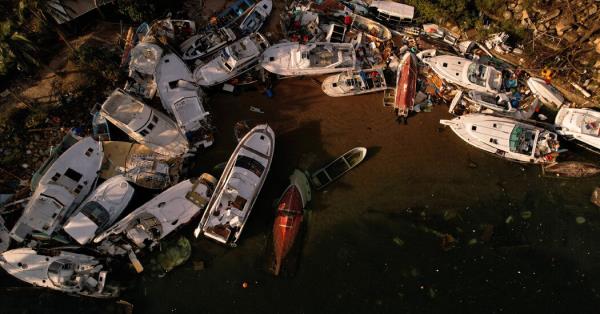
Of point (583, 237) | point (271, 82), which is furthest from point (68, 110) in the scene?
point (583, 237)

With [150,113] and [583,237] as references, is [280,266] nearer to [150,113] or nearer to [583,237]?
[150,113]

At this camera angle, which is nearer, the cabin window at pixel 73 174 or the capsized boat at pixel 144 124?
the cabin window at pixel 73 174

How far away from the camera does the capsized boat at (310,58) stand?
22109mm

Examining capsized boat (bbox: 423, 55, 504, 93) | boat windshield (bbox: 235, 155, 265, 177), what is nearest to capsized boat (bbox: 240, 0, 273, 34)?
boat windshield (bbox: 235, 155, 265, 177)

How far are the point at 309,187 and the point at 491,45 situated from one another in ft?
46.3

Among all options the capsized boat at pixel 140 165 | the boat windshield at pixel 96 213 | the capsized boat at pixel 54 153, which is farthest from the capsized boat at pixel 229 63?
the boat windshield at pixel 96 213

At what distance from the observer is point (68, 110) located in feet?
70.2

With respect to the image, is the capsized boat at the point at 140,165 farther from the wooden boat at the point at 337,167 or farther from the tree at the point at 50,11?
the wooden boat at the point at 337,167

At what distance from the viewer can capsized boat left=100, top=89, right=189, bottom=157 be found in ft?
64.6

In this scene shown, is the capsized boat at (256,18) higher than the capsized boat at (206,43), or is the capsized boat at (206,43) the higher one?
the capsized boat at (256,18)

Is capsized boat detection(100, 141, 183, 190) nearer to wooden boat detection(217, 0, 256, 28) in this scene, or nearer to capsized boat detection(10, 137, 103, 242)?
capsized boat detection(10, 137, 103, 242)

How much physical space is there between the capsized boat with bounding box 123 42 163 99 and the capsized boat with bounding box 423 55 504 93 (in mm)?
16193

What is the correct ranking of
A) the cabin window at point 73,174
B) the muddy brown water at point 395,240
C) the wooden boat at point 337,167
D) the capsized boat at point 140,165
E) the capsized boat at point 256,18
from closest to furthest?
the muddy brown water at point 395,240 < the cabin window at point 73,174 < the capsized boat at point 140,165 < the wooden boat at point 337,167 < the capsized boat at point 256,18

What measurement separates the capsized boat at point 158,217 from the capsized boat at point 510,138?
568 inches
